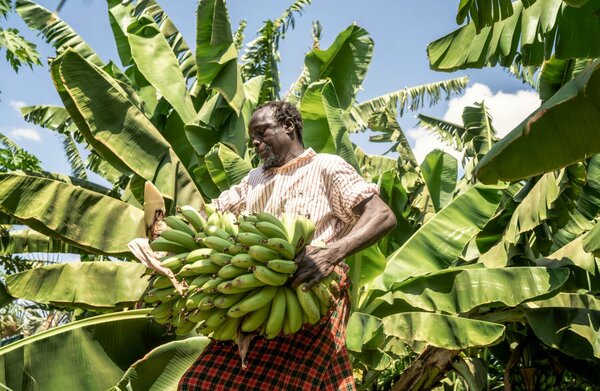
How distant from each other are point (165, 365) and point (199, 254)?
245 cm

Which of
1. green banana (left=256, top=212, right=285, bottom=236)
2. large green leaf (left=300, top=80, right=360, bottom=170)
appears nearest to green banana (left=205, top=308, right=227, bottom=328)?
green banana (left=256, top=212, right=285, bottom=236)

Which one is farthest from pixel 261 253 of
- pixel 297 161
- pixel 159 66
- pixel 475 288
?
pixel 159 66

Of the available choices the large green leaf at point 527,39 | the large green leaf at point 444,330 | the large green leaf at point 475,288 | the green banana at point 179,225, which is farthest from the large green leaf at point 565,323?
the green banana at point 179,225

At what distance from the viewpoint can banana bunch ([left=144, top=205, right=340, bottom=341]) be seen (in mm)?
2129

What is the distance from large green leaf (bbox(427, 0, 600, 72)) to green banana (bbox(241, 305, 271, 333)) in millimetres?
2581

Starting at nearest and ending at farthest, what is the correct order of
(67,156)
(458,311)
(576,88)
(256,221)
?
(256,221) < (576,88) < (458,311) < (67,156)

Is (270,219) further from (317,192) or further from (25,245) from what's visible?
(25,245)

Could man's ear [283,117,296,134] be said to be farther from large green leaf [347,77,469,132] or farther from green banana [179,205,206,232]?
large green leaf [347,77,469,132]

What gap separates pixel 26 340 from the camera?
13.1 ft

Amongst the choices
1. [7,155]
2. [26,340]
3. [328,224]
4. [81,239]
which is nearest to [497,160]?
[328,224]

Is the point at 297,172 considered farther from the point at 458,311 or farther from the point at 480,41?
the point at 458,311

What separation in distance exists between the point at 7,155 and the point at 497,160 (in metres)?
5.76

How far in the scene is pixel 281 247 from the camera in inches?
83.3

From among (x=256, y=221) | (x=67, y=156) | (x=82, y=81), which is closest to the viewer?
(x=256, y=221)
